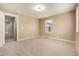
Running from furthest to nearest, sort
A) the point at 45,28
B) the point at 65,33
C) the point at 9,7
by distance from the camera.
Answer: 1. the point at 45,28
2. the point at 65,33
3. the point at 9,7

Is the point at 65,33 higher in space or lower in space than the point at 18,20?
lower

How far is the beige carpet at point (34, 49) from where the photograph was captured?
5.16 feet

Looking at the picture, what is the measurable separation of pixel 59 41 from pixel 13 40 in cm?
128

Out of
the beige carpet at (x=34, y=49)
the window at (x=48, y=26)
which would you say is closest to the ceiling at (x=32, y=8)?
the window at (x=48, y=26)

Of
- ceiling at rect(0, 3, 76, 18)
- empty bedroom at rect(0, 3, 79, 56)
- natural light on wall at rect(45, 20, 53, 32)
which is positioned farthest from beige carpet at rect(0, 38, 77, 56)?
ceiling at rect(0, 3, 76, 18)

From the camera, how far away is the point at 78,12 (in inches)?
57.8

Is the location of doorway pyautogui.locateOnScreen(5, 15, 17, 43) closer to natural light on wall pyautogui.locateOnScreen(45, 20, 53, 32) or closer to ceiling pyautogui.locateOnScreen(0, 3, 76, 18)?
ceiling pyautogui.locateOnScreen(0, 3, 76, 18)

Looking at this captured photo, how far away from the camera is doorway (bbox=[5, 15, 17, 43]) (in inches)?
60.7

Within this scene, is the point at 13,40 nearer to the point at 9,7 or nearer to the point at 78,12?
the point at 9,7

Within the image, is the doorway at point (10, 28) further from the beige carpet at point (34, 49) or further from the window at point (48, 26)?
the window at point (48, 26)

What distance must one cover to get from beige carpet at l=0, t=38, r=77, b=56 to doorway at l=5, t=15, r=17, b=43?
0.16 meters

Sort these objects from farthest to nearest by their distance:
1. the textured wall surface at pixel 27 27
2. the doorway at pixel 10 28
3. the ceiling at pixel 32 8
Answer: the textured wall surface at pixel 27 27, the doorway at pixel 10 28, the ceiling at pixel 32 8

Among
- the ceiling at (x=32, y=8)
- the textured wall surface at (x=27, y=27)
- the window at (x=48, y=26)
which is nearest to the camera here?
the ceiling at (x=32, y=8)

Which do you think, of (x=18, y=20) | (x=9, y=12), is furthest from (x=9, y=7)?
(x=18, y=20)
